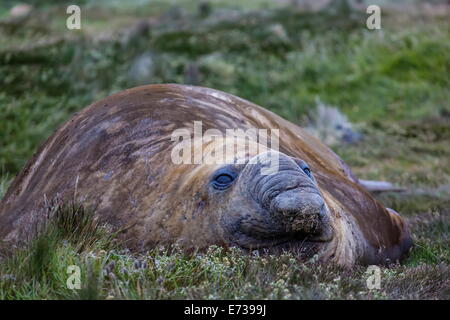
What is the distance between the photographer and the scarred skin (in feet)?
14.3

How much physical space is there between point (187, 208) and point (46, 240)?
2.59 feet

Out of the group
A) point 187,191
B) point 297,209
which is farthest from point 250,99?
point 297,209

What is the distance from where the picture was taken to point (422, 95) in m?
13.8

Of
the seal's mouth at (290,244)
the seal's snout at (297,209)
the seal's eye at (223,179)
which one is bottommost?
the seal's mouth at (290,244)

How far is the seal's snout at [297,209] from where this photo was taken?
4.15m

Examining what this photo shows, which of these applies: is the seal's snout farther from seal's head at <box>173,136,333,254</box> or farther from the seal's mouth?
the seal's mouth

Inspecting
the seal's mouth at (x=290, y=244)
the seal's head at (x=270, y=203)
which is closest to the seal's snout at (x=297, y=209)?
the seal's head at (x=270, y=203)

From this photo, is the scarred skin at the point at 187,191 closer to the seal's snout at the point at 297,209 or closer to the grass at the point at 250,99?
the seal's snout at the point at 297,209

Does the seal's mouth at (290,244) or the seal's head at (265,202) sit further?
the seal's mouth at (290,244)

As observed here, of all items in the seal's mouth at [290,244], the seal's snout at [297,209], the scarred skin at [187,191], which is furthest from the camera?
the seal's mouth at [290,244]

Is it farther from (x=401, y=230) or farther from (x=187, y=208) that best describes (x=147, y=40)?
(x=187, y=208)

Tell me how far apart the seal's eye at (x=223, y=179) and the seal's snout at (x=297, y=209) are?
1.18ft

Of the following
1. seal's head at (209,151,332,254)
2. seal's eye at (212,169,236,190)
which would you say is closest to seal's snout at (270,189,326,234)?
seal's head at (209,151,332,254)
